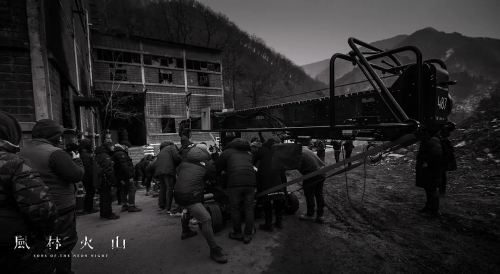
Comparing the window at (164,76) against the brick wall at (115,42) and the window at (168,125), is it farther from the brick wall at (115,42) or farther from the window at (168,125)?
the window at (168,125)

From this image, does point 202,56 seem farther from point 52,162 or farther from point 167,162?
point 52,162

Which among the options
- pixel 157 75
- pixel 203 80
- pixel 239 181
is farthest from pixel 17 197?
pixel 203 80

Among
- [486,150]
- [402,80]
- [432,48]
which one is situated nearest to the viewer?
[402,80]

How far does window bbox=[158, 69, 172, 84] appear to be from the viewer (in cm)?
1838

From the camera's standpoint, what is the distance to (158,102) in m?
17.8

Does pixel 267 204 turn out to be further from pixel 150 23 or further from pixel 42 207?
pixel 150 23

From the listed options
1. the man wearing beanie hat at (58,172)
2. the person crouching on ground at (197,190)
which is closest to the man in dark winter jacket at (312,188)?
the person crouching on ground at (197,190)

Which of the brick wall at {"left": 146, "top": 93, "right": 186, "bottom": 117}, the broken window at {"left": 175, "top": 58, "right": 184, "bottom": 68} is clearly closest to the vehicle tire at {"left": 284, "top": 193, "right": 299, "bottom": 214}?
the brick wall at {"left": 146, "top": 93, "right": 186, "bottom": 117}

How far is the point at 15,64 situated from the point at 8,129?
3321 mm

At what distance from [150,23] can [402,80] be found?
40737 millimetres

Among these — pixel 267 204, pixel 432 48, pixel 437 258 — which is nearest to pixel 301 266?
pixel 267 204

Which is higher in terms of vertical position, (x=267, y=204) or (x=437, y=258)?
(x=267, y=204)

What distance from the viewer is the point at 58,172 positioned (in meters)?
2.42

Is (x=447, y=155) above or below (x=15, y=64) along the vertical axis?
below
